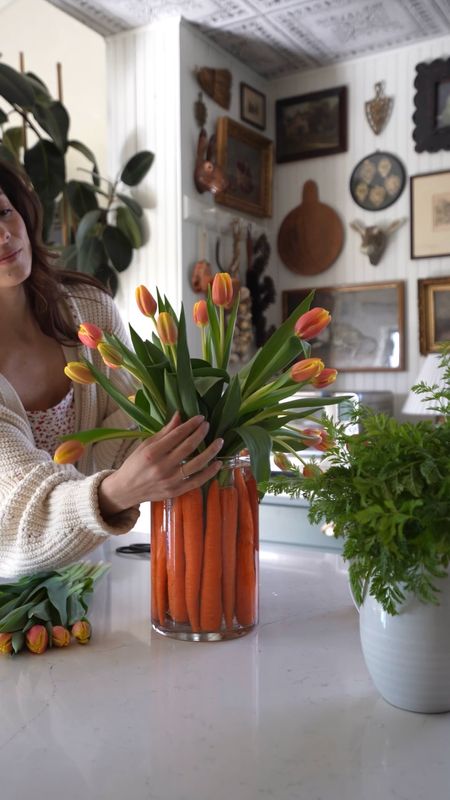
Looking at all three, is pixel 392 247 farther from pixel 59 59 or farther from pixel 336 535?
pixel 336 535

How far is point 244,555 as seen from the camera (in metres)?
0.78

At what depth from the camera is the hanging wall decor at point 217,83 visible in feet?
10.9

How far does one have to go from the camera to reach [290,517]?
5.01ft

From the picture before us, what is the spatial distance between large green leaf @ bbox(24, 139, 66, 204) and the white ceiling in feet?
2.00

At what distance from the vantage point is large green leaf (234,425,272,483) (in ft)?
2.38

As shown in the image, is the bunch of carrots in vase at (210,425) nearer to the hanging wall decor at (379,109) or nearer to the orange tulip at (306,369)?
the orange tulip at (306,369)

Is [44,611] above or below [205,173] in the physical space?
below

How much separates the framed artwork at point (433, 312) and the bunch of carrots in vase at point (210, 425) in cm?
275

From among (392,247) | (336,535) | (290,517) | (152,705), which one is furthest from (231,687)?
(392,247)

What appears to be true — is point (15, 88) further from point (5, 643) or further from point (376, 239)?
point (5, 643)

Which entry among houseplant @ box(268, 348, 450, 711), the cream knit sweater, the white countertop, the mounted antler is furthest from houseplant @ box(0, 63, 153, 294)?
houseplant @ box(268, 348, 450, 711)

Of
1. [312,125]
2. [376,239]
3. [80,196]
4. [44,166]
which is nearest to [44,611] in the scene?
[44,166]

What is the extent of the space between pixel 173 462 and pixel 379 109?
3227 mm

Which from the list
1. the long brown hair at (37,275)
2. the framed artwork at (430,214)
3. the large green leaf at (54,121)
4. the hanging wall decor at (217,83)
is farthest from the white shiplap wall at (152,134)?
the long brown hair at (37,275)
